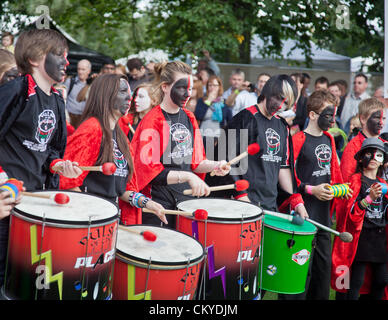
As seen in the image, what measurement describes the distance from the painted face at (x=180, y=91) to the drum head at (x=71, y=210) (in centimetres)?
126

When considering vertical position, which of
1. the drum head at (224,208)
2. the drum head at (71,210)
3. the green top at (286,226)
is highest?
the drum head at (71,210)

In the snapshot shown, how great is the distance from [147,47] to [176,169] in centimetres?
1236

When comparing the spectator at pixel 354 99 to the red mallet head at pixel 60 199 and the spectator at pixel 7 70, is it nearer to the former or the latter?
the spectator at pixel 7 70

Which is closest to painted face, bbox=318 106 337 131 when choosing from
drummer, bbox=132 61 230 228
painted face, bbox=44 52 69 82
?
drummer, bbox=132 61 230 228

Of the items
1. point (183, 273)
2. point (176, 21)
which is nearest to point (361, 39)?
point (176, 21)

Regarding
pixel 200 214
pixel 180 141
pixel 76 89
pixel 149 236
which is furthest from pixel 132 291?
pixel 76 89

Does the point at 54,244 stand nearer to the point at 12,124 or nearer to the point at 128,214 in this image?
the point at 12,124

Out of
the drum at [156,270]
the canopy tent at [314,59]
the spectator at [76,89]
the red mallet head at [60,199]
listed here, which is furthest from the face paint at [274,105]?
the canopy tent at [314,59]

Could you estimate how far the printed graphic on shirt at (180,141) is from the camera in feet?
13.3

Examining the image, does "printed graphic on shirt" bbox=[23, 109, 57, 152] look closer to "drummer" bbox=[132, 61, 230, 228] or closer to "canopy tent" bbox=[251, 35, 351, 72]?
"drummer" bbox=[132, 61, 230, 228]

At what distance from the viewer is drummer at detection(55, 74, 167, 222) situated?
3.59 m

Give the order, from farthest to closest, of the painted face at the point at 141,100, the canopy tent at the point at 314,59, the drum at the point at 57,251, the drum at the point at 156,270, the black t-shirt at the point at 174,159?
the canopy tent at the point at 314,59 < the painted face at the point at 141,100 < the black t-shirt at the point at 174,159 < the drum at the point at 156,270 < the drum at the point at 57,251

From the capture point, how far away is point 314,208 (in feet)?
16.1

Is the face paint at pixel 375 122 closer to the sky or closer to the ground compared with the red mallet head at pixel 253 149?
closer to the sky
